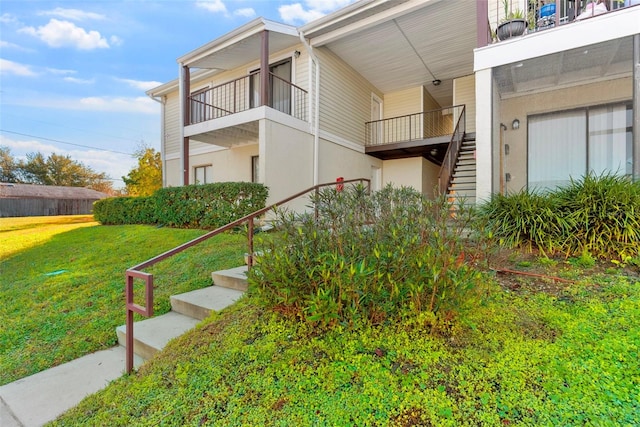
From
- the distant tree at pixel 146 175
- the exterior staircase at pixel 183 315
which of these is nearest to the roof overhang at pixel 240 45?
the exterior staircase at pixel 183 315

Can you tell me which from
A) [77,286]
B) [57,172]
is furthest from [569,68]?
[57,172]

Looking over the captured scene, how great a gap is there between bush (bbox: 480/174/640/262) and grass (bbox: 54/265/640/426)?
1.19m

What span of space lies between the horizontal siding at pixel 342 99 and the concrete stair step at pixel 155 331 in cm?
757

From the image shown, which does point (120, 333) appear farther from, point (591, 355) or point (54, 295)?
point (591, 355)

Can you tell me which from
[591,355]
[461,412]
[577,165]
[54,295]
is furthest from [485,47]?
[54,295]

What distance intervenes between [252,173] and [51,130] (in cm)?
3235

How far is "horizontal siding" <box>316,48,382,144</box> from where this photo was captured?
9602mm

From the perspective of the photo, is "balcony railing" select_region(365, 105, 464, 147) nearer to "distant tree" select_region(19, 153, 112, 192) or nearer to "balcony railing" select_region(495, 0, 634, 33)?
"balcony railing" select_region(495, 0, 634, 33)

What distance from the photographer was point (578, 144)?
6609 millimetres

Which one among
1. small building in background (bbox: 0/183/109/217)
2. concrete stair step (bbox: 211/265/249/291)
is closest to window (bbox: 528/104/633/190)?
concrete stair step (bbox: 211/265/249/291)

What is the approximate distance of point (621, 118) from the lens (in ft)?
20.5

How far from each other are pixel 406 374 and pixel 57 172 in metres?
50.4

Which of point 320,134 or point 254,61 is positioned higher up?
point 254,61

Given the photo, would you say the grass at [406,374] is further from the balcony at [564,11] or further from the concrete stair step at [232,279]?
the balcony at [564,11]
